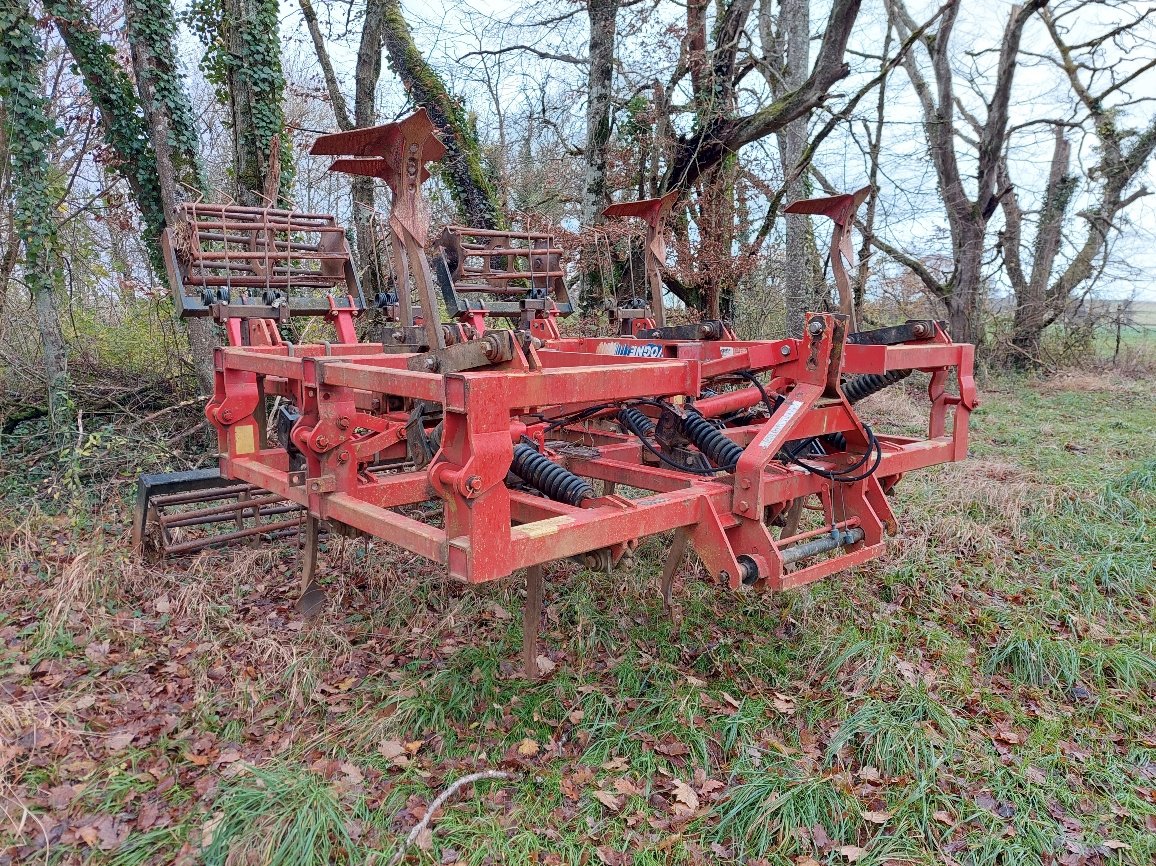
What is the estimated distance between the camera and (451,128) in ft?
30.4

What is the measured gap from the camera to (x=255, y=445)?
366cm

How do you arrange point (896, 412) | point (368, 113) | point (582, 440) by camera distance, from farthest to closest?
point (368, 113)
point (896, 412)
point (582, 440)

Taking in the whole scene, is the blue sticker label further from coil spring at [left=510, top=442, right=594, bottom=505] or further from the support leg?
the support leg

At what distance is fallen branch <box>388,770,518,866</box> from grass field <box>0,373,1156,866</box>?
3 centimetres

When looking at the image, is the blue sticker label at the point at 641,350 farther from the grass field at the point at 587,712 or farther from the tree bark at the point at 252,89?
the tree bark at the point at 252,89

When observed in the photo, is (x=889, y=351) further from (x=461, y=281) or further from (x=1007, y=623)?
(x=461, y=281)

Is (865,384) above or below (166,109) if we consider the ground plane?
below

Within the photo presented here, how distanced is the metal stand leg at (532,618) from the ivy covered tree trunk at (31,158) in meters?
4.97

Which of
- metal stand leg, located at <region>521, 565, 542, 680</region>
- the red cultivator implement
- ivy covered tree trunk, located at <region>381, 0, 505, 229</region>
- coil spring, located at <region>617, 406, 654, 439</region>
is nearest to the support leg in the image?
the red cultivator implement

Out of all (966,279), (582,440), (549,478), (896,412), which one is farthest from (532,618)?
(966,279)

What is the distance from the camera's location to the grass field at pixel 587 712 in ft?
8.07

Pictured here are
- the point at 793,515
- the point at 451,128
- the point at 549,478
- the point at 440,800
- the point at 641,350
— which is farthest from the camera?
the point at 451,128

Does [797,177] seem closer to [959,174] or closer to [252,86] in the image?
[959,174]

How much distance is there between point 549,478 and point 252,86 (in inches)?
246
